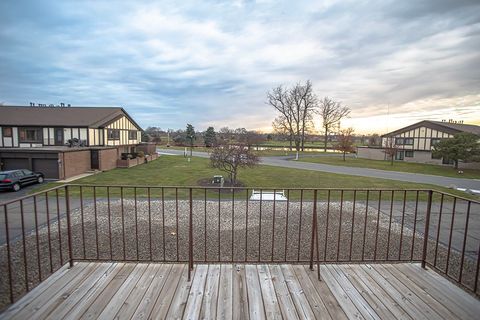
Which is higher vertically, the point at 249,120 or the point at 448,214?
the point at 249,120

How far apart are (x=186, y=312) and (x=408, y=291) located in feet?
8.43

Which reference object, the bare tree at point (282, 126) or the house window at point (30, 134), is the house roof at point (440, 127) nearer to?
the bare tree at point (282, 126)

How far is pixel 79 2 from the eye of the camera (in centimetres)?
762

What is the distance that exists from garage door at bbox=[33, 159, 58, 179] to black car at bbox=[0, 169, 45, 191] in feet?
5.17

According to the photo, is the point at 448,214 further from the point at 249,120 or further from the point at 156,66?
the point at 249,120

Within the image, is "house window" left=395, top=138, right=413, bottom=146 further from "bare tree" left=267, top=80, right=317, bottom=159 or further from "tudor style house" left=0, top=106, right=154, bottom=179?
"tudor style house" left=0, top=106, right=154, bottom=179

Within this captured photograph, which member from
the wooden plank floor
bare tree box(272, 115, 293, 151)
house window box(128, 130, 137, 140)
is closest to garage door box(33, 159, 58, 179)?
house window box(128, 130, 137, 140)

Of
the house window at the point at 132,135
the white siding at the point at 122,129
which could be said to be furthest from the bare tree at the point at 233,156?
the house window at the point at 132,135

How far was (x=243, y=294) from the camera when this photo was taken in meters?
2.76

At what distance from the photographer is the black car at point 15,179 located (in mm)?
13797

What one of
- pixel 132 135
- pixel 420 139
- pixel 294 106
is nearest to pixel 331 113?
pixel 294 106

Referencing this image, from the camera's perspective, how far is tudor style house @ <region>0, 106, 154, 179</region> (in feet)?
59.2

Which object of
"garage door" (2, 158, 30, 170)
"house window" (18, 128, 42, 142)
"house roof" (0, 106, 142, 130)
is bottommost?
"garage door" (2, 158, 30, 170)

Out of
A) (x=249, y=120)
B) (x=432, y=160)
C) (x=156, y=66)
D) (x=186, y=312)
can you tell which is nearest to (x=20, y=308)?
(x=186, y=312)
